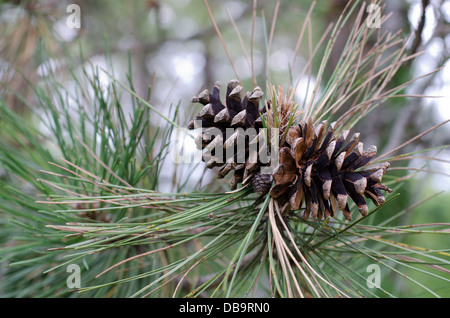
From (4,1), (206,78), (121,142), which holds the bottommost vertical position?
(121,142)

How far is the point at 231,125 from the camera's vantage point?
1.48 ft

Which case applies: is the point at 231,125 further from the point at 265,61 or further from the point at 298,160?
the point at 265,61

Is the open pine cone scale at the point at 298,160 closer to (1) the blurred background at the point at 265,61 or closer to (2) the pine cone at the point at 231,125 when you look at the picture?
(2) the pine cone at the point at 231,125

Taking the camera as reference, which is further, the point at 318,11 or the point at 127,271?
the point at 318,11

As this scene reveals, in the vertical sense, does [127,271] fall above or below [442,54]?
below

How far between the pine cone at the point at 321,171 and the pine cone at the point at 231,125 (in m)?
0.04

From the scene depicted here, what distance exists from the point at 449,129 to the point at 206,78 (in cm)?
155

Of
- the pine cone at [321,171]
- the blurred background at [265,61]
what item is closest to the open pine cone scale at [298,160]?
the pine cone at [321,171]

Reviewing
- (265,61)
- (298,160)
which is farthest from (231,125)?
(265,61)

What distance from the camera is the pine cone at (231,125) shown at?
45cm

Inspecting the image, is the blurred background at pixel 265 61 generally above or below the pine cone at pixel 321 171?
above
